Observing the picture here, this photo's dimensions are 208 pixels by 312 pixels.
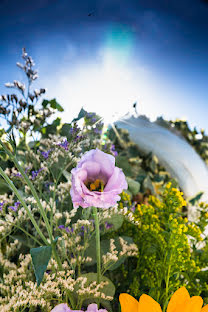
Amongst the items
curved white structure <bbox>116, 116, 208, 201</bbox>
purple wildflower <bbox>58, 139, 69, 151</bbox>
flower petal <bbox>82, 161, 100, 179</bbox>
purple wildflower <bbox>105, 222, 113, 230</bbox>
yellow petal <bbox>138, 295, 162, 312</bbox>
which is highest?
curved white structure <bbox>116, 116, 208, 201</bbox>

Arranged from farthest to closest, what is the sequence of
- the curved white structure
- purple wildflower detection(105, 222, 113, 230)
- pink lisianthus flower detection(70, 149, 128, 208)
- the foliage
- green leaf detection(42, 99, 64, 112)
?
the curved white structure → green leaf detection(42, 99, 64, 112) → purple wildflower detection(105, 222, 113, 230) → the foliage → pink lisianthus flower detection(70, 149, 128, 208)

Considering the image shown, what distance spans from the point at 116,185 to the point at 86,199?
0.15 feet

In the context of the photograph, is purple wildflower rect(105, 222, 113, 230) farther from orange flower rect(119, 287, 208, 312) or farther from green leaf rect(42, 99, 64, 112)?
green leaf rect(42, 99, 64, 112)

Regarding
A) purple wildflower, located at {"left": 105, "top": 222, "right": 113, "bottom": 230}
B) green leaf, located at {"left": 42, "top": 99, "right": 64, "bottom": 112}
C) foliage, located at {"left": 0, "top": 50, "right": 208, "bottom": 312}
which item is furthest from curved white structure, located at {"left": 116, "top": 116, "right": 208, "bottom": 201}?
purple wildflower, located at {"left": 105, "top": 222, "right": 113, "bottom": 230}

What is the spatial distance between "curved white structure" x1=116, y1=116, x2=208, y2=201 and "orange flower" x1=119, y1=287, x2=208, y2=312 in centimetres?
99

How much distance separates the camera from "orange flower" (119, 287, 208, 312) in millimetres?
399

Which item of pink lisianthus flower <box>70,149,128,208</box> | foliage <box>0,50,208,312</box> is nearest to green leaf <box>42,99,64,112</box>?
foliage <box>0,50,208,312</box>

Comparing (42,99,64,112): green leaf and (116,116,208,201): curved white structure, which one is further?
(116,116,208,201): curved white structure

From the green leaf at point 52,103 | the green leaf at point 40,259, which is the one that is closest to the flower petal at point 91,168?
the green leaf at point 40,259

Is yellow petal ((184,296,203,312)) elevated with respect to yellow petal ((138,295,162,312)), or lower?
lower

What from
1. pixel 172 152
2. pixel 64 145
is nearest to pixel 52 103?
pixel 64 145

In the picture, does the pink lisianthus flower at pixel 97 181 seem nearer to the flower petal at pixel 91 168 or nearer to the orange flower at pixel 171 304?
the flower petal at pixel 91 168

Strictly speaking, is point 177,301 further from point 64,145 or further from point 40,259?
point 64,145

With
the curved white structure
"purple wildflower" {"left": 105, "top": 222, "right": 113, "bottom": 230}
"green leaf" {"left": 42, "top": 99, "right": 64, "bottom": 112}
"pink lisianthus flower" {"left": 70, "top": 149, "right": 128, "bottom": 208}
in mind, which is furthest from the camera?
the curved white structure
